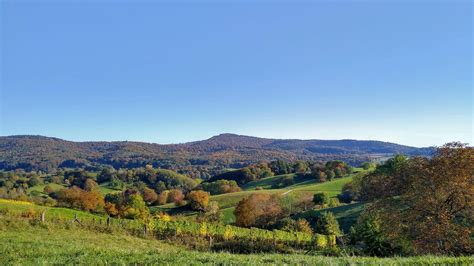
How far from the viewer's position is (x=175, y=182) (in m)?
164

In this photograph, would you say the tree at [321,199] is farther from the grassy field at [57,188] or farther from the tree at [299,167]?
the grassy field at [57,188]

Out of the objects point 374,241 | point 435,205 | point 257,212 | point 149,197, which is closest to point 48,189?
point 149,197

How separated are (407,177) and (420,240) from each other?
4.33 m

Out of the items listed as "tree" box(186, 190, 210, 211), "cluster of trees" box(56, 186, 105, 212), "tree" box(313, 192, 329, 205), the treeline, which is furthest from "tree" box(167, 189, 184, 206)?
"tree" box(313, 192, 329, 205)

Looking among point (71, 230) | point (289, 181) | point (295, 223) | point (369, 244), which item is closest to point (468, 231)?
point (369, 244)

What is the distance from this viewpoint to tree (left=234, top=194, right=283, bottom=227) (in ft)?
254

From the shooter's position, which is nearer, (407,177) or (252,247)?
(407,177)

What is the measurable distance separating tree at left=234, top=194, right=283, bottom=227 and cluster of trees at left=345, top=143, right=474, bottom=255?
5601cm

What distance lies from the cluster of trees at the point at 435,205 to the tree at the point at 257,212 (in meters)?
56.0

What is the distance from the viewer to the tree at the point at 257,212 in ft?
254

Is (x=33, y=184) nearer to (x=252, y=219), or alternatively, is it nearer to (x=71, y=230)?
(x=252, y=219)

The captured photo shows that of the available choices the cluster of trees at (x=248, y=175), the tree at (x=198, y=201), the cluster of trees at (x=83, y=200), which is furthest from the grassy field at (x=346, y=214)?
the cluster of trees at (x=248, y=175)

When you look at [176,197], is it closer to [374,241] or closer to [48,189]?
[48,189]

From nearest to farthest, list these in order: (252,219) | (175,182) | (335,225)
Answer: (335,225) < (252,219) < (175,182)
